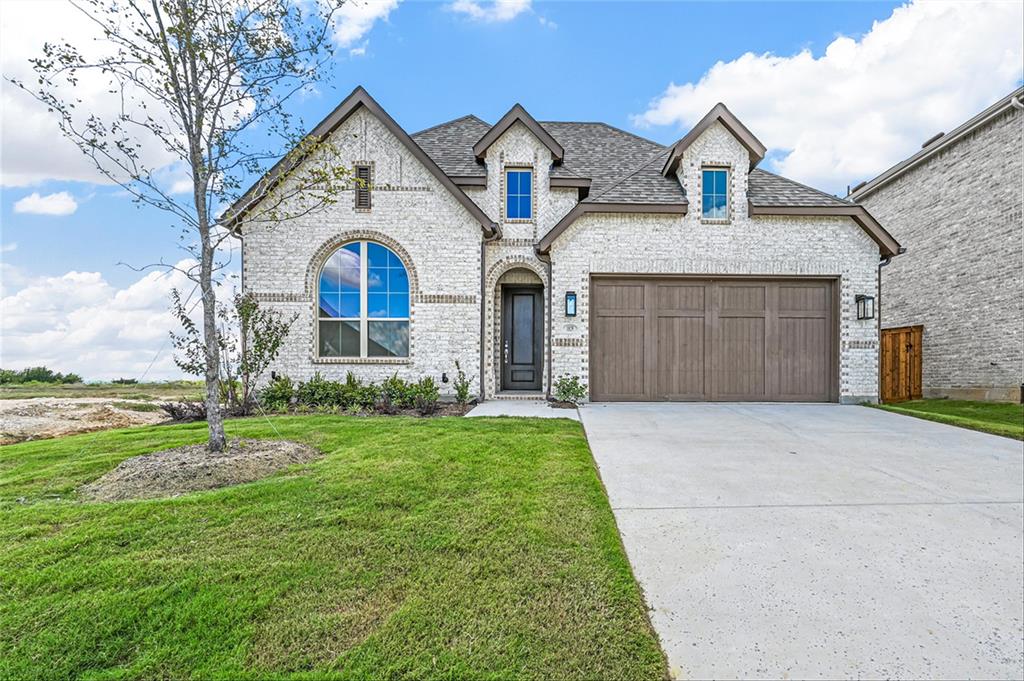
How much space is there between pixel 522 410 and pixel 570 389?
1.54 meters

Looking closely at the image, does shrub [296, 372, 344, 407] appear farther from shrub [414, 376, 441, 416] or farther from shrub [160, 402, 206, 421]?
shrub [160, 402, 206, 421]

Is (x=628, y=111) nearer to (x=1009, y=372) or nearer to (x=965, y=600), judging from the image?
(x=1009, y=372)

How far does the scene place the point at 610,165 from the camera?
40.3ft

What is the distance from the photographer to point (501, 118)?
10.3 metres

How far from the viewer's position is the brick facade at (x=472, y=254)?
9.97 meters

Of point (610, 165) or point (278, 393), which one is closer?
point (278, 393)

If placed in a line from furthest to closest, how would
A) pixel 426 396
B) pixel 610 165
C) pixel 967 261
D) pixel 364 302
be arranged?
pixel 967 261
pixel 610 165
pixel 364 302
pixel 426 396

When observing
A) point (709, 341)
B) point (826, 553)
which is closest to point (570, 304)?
point (709, 341)

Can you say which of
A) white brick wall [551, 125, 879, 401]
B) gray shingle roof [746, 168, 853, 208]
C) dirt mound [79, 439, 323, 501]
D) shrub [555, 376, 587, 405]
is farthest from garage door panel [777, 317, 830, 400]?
dirt mound [79, 439, 323, 501]

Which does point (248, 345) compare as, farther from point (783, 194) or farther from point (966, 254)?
point (966, 254)

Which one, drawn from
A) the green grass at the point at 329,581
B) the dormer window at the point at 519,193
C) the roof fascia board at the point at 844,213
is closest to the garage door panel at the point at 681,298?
the roof fascia board at the point at 844,213

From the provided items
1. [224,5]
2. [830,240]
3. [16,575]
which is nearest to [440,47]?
[224,5]

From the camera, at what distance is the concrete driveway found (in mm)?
2301

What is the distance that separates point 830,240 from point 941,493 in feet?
24.5
